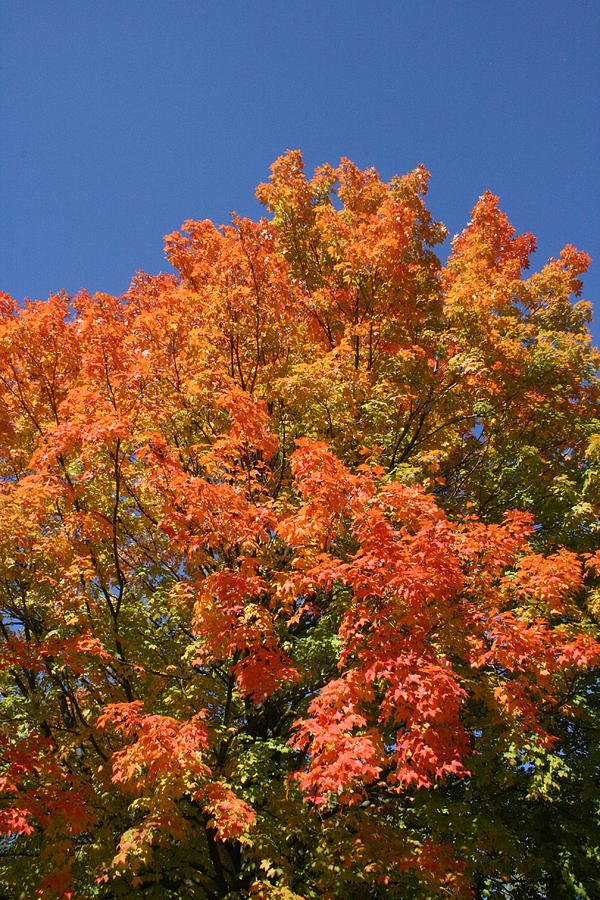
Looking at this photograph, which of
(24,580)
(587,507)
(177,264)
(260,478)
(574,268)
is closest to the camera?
(24,580)

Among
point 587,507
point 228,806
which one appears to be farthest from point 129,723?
point 587,507

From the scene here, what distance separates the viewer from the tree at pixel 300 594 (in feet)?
16.0

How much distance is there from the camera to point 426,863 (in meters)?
5.13

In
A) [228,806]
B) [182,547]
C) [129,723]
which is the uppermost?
[182,547]

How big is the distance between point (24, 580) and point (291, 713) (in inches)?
157

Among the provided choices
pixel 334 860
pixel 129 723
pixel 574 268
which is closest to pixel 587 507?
pixel 334 860

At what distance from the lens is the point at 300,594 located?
5.84 m

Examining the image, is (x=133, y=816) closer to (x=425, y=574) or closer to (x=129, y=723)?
(x=129, y=723)

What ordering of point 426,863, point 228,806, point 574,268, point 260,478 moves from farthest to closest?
point 574,268 → point 260,478 → point 426,863 → point 228,806

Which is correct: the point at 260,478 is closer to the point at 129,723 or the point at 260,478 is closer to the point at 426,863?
the point at 129,723

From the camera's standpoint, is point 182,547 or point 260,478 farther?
point 260,478

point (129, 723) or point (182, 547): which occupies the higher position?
point (182, 547)

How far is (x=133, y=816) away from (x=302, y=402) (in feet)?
17.2

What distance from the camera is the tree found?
16.0 feet
